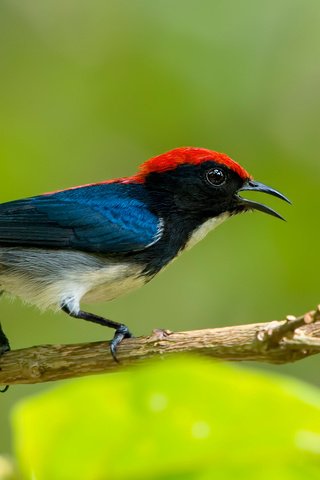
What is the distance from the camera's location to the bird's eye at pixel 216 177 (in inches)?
187

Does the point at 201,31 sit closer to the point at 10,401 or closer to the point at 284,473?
the point at 10,401

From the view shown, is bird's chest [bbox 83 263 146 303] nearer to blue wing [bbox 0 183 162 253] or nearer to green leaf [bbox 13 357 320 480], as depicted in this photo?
blue wing [bbox 0 183 162 253]

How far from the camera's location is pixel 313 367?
6.87m

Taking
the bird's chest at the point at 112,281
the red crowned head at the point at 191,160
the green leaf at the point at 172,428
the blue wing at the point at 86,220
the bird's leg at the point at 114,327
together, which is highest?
the red crowned head at the point at 191,160

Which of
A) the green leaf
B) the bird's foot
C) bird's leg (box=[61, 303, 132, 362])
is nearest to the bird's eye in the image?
bird's leg (box=[61, 303, 132, 362])

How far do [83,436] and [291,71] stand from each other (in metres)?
5.79

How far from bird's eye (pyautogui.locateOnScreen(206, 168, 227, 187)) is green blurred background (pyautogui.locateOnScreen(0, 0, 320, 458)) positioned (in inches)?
58.9

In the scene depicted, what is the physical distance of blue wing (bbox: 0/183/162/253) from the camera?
4469mm

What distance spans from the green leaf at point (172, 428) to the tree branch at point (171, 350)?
108 cm

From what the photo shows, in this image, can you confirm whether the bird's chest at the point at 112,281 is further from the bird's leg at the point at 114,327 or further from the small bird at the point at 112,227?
the bird's leg at the point at 114,327

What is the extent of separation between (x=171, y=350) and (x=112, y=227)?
159 cm

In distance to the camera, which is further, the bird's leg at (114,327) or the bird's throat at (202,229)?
the bird's throat at (202,229)

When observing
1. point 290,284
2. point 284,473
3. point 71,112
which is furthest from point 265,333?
point 71,112

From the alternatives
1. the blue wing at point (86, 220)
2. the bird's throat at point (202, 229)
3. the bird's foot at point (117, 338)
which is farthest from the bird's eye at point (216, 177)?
the bird's foot at point (117, 338)
